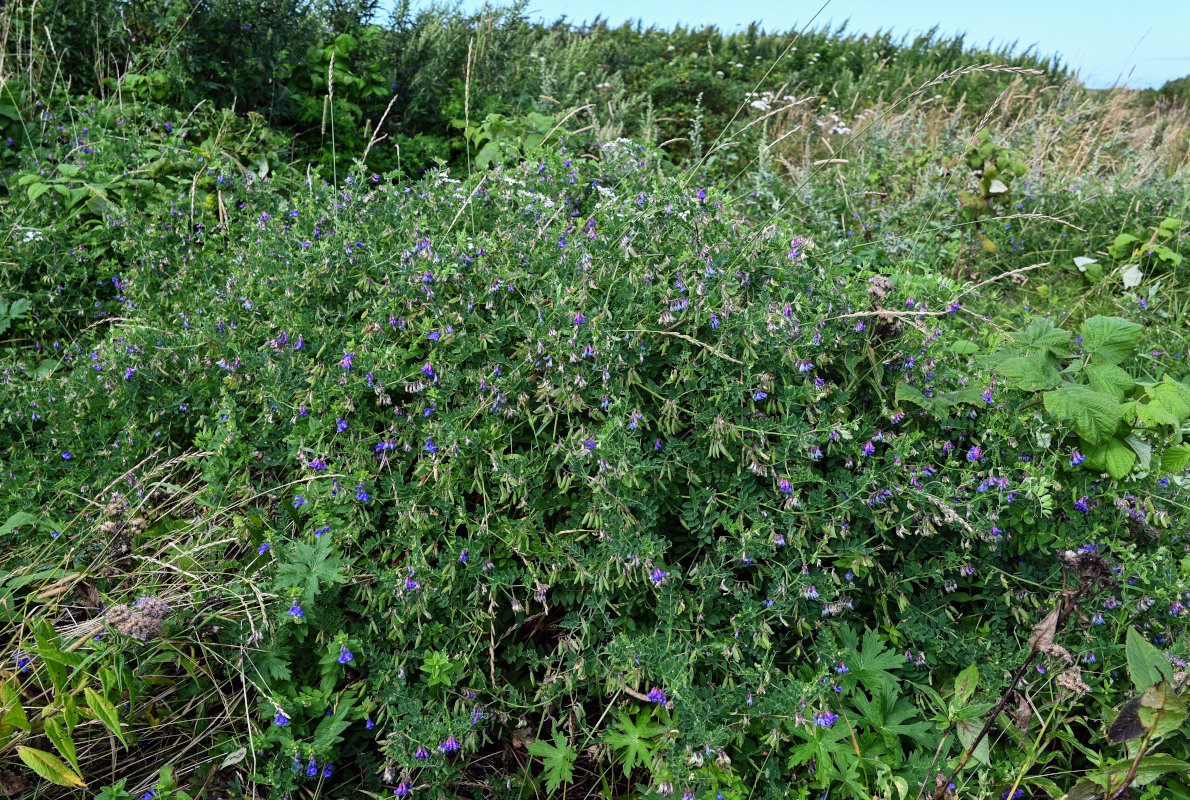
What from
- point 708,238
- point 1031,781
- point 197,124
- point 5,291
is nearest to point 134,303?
point 5,291

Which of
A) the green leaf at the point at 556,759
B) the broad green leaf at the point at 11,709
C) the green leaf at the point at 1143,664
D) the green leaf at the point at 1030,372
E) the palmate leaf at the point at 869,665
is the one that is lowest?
the green leaf at the point at 556,759

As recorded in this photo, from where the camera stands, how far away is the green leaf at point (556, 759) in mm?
1937

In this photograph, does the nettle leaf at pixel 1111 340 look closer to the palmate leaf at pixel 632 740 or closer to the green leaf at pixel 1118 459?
the green leaf at pixel 1118 459

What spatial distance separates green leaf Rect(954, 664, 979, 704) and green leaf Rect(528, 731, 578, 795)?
38.7 inches

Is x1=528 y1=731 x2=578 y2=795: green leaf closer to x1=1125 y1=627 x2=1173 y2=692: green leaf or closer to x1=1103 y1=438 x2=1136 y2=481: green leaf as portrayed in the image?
x1=1125 y1=627 x2=1173 y2=692: green leaf

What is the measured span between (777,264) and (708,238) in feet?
0.76

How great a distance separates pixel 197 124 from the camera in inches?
193

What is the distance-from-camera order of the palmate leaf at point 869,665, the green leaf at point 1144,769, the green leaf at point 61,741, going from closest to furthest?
the green leaf at point 61,741
the green leaf at point 1144,769
the palmate leaf at point 869,665

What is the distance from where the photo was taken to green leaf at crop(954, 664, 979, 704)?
1.94m

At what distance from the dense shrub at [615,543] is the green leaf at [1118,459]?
18mm

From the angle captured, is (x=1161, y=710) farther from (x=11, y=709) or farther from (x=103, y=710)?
(x=11, y=709)

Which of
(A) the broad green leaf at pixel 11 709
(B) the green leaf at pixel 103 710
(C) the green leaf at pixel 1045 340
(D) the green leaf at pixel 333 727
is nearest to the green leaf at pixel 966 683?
(C) the green leaf at pixel 1045 340

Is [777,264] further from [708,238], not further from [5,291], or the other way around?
[5,291]

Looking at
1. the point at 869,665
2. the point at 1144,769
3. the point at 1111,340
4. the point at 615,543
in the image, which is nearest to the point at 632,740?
the point at 615,543
